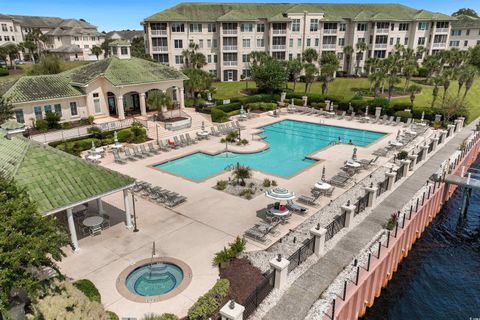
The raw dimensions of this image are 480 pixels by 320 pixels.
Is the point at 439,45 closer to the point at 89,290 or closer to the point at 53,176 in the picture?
the point at 53,176

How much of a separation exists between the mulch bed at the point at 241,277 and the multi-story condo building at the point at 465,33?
339ft

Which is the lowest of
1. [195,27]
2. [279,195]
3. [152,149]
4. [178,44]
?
[152,149]

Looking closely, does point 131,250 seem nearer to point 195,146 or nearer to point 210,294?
point 210,294

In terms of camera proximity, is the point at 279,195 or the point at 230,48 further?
the point at 230,48

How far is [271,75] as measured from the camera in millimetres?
60500

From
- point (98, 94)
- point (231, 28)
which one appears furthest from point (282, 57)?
point (98, 94)

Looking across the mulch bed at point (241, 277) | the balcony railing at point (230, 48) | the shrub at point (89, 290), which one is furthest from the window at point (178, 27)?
the shrub at point (89, 290)

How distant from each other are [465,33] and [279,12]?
54515mm

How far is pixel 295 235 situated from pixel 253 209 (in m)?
4.06

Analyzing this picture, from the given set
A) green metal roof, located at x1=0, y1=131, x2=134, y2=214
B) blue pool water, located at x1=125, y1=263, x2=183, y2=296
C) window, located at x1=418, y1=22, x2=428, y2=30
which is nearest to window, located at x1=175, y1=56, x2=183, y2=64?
window, located at x1=418, y1=22, x2=428, y2=30

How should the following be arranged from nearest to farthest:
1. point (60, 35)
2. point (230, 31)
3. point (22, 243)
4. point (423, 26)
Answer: point (22, 243) < point (230, 31) < point (423, 26) < point (60, 35)

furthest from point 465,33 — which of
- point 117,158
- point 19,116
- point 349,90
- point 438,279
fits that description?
point 19,116

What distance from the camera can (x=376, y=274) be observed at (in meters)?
17.0

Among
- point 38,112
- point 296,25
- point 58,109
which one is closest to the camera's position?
point 38,112
